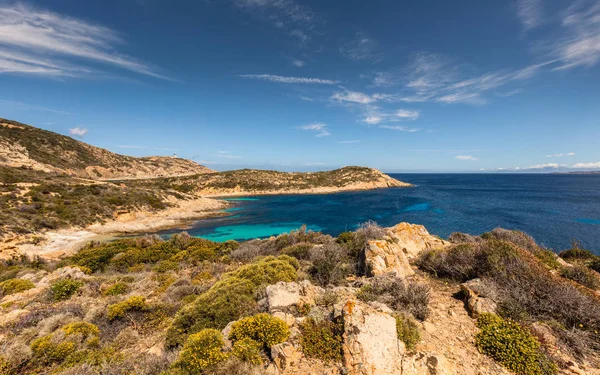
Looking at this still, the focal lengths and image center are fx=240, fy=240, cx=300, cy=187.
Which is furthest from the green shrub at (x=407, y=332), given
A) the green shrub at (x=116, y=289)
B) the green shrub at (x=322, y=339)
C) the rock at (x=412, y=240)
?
the green shrub at (x=116, y=289)

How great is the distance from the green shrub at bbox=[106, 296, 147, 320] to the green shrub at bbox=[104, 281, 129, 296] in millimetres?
2575

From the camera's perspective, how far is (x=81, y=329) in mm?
6859

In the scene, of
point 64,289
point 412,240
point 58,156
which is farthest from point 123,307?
point 58,156

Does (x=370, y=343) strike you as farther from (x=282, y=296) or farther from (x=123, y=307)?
(x=123, y=307)

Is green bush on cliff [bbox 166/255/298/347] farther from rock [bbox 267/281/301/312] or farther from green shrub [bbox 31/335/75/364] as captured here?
green shrub [bbox 31/335/75/364]

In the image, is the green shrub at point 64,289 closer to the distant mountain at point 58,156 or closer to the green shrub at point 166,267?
the green shrub at point 166,267

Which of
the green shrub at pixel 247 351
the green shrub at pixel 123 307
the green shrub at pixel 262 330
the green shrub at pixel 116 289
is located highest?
the green shrub at pixel 262 330

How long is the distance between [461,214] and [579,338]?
48.7m

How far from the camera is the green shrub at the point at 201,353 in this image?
477cm

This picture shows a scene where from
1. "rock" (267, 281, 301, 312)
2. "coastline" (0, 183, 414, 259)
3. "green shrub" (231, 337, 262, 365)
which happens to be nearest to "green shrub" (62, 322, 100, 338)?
"green shrub" (231, 337, 262, 365)

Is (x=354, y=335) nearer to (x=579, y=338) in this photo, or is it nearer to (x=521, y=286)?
(x=579, y=338)

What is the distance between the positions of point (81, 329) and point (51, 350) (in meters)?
0.79

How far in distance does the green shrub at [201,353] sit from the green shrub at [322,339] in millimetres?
1723

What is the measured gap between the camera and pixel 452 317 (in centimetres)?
633
